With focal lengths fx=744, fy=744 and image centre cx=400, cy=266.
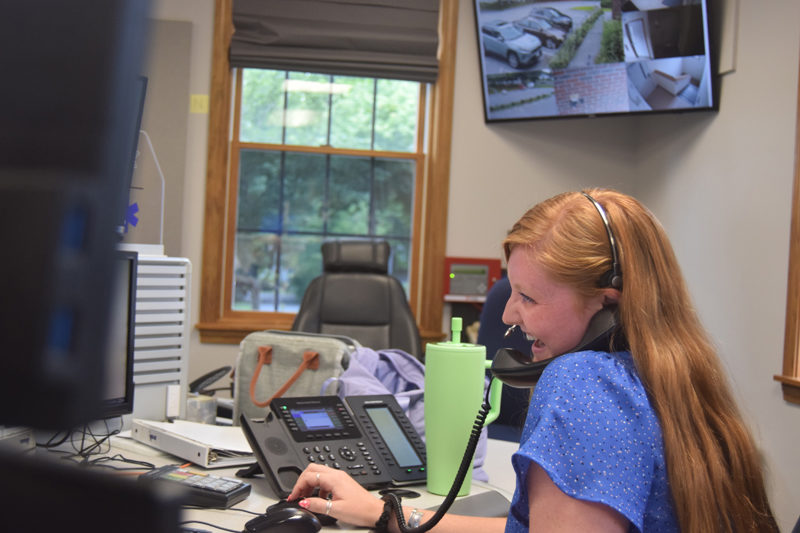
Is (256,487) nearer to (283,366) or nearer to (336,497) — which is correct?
(336,497)

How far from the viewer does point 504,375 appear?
108 cm

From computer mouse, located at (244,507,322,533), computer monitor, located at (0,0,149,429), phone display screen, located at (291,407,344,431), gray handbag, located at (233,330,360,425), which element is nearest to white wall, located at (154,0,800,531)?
gray handbag, located at (233,330,360,425)

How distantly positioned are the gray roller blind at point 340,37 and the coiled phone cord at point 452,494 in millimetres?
3083

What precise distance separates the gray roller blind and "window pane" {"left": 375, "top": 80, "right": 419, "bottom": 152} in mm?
159

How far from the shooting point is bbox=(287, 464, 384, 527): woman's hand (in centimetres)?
111

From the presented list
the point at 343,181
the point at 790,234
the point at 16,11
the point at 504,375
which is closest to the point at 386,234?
the point at 343,181

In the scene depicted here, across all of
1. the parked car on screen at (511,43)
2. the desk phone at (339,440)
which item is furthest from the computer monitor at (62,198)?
the parked car on screen at (511,43)

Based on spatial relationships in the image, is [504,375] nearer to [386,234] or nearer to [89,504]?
[89,504]

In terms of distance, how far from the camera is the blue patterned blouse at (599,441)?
81 centimetres

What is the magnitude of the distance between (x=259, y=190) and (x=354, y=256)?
1.07 m

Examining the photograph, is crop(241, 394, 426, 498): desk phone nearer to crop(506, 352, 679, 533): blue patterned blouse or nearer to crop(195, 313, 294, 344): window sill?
crop(506, 352, 679, 533): blue patterned blouse

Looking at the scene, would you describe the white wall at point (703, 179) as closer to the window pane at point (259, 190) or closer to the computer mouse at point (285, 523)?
the window pane at point (259, 190)

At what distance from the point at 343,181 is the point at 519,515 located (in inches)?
135

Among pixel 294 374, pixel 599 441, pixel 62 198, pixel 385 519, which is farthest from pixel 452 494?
pixel 62 198
